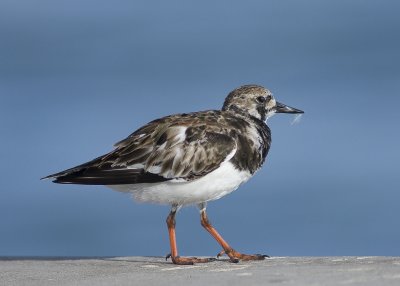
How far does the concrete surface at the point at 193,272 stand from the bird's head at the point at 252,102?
6.58ft

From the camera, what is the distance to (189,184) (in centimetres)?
920

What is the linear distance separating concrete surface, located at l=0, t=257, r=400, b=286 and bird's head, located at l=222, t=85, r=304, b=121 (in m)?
2.01

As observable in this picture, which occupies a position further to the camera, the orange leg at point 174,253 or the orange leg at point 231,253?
the orange leg at point 231,253

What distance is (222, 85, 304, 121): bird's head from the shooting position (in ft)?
34.0

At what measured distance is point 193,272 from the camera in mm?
7477

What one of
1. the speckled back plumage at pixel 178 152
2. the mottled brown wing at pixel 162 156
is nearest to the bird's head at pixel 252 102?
the speckled back plumage at pixel 178 152

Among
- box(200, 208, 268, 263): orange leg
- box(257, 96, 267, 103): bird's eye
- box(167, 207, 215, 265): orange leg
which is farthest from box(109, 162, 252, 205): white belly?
box(257, 96, 267, 103): bird's eye

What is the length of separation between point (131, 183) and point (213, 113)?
1.34m

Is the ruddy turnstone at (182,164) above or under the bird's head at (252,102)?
under

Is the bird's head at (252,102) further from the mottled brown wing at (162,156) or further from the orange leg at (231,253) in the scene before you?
the orange leg at (231,253)

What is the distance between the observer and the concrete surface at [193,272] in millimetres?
6293

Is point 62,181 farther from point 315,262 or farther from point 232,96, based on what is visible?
point 315,262

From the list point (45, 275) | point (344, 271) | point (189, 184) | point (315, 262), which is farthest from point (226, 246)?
point (344, 271)

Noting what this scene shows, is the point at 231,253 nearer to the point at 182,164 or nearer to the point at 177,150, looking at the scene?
the point at 182,164
